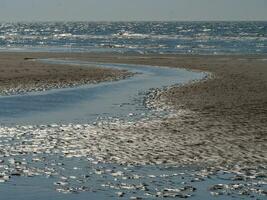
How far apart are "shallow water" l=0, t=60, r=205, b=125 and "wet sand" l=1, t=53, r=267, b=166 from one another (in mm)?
1577

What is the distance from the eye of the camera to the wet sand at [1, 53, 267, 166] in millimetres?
15039

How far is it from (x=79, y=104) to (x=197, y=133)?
889cm

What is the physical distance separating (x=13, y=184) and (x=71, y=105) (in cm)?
1383

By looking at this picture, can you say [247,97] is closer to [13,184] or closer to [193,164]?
[193,164]

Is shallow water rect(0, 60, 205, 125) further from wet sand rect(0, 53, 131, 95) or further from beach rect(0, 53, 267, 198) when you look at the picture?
wet sand rect(0, 53, 131, 95)

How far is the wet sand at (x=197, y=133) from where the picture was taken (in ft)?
49.3

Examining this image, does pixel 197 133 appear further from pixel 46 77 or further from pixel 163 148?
pixel 46 77

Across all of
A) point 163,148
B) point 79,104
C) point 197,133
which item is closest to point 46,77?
point 79,104

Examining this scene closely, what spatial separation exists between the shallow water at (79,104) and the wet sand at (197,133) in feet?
5.17

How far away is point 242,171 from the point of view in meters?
13.4

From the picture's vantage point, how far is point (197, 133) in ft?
61.2

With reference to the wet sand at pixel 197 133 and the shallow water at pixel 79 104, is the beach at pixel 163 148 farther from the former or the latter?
the shallow water at pixel 79 104

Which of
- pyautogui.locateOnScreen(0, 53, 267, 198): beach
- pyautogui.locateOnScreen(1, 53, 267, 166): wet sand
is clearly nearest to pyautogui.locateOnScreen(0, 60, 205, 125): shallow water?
pyautogui.locateOnScreen(0, 53, 267, 198): beach

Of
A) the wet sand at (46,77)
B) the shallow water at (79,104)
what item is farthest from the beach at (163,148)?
the wet sand at (46,77)
